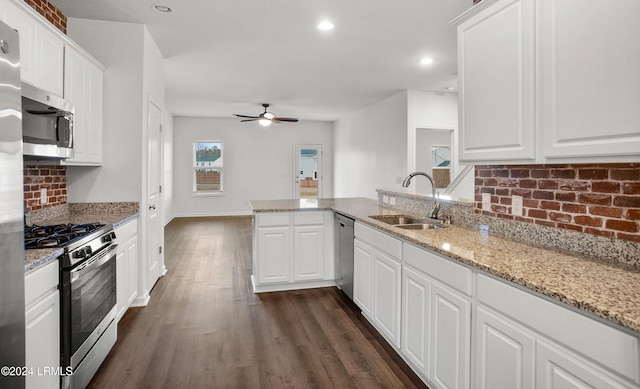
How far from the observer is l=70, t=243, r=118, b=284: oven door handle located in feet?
6.03

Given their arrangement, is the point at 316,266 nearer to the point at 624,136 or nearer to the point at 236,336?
the point at 236,336

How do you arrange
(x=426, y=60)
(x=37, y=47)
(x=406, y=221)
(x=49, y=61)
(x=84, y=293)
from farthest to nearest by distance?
(x=426, y=60) < (x=406, y=221) < (x=49, y=61) < (x=37, y=47) < (x=84, y=293)

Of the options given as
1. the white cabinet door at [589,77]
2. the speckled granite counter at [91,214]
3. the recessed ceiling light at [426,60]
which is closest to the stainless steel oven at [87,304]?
the speckled granite counter at [91,214]

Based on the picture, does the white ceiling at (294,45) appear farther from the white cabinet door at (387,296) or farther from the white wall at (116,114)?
the white cabinet door at (387,296)

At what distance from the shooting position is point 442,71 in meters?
4.84


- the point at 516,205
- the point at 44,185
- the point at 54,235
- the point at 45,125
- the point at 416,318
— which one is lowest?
the point at 416,318

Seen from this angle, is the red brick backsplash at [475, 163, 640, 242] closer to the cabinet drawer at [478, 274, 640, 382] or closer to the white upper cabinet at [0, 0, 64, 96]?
the cabinet drawer at [478, 274, 640, 382]

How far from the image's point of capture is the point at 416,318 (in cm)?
202

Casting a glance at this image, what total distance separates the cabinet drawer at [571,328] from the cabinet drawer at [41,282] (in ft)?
6.41

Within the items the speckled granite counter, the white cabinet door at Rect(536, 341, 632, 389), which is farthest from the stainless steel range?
the white cabinet door at Rect(536, 341, 632, 389)

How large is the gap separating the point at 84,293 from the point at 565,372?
2.30 meters

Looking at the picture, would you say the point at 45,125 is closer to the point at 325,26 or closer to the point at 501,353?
the point at 325,26

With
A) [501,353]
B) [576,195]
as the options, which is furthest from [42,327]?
[576,195]

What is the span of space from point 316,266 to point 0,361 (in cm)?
270
